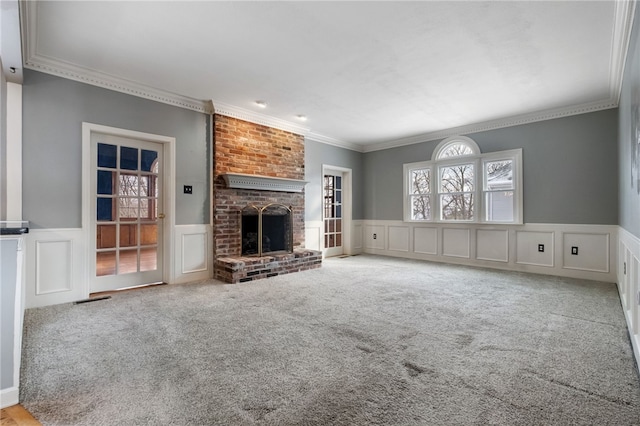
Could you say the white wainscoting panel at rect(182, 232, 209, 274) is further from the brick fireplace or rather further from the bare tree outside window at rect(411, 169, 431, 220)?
the bare tree outside window at rect(411, 169, 431, 220)

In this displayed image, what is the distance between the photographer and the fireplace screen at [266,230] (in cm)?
504

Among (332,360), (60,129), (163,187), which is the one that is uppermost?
(60,129)

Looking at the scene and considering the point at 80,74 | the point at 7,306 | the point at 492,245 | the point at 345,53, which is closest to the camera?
the point at 7,306

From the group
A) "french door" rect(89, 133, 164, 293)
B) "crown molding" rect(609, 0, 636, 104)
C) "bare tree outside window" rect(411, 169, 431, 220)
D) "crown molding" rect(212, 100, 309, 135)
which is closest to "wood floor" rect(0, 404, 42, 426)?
"french door" rect(89, 133, 164, 293)

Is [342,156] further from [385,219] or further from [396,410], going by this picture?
[396,410]

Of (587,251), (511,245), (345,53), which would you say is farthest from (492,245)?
(345,53)

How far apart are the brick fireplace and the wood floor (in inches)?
111

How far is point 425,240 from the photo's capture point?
21.0 ft

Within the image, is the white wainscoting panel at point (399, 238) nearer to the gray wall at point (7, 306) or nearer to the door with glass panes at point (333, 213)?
the door with glass panes at point (333, 213)

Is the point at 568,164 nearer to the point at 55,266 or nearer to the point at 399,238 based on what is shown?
the point at 399,238

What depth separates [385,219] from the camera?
7102 mm

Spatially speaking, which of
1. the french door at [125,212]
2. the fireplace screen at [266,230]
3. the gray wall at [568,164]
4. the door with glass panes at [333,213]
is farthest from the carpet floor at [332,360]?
the door with glass panes at [333,213]

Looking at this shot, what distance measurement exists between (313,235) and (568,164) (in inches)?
172

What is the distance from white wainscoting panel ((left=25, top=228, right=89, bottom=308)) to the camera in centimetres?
327
